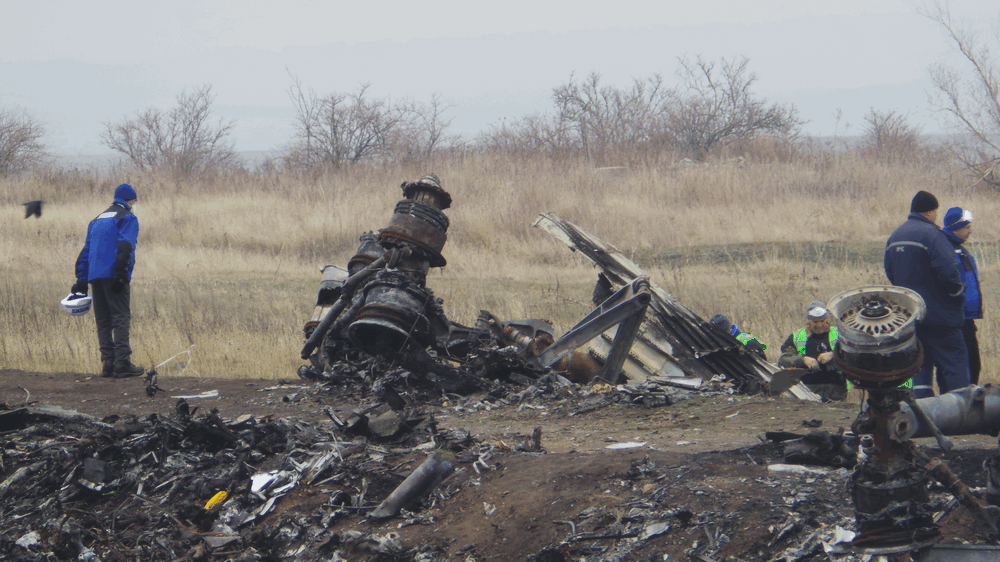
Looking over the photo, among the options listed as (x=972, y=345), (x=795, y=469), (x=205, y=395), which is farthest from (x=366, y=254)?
(x=972, y=345)

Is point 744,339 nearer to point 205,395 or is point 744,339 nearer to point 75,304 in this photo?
point 205,395

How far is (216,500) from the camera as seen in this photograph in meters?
4.49

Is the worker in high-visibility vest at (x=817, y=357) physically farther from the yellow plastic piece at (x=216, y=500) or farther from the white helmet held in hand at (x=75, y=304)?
the white helmet held in hand at (x=75, y=304)

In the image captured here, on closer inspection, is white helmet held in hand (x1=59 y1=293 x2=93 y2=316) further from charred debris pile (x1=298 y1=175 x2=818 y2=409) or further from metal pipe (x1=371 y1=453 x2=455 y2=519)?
metal pipe (x1=371 y1=453 x2=455 y2=519)

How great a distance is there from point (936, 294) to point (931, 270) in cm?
19

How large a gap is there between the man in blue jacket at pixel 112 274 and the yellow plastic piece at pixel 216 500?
4803mm

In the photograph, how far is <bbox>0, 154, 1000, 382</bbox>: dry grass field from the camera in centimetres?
1082

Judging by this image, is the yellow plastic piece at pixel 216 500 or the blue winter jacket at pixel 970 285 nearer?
the yellow plastic piece at pixel 216 500

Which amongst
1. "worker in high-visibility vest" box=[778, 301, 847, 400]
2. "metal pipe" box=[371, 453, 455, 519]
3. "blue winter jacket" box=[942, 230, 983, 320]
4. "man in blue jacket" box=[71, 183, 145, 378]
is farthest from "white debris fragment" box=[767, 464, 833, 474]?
"man in blue jacket" box=[71, 183, 145, 378]

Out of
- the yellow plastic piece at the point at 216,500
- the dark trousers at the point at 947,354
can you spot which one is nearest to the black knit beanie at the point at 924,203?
the dark trousers at the point at 947,354

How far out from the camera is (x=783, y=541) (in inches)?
124

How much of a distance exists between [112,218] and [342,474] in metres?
5.58

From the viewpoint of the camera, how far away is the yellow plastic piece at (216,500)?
14.5ft

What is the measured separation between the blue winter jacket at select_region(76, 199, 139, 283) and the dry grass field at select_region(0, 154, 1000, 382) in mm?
1569
